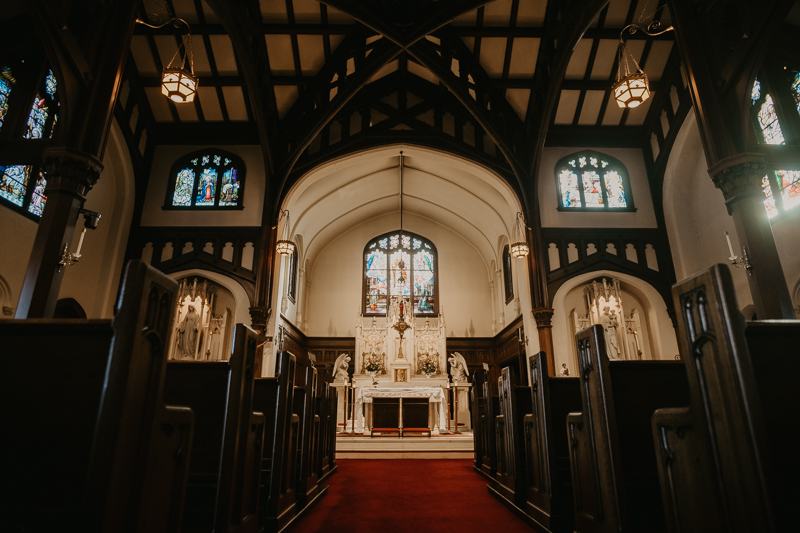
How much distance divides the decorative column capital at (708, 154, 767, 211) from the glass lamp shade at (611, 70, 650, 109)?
1.85 m

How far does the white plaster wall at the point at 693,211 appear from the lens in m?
9.91

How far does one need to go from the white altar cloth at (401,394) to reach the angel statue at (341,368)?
2.03 metres

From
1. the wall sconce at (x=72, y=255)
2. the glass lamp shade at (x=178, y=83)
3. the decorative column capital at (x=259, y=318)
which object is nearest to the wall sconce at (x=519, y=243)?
the decorative column capital at (x=259, y=318)

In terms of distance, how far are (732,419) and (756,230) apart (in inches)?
205

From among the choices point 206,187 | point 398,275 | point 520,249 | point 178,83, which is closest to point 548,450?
point 178,83

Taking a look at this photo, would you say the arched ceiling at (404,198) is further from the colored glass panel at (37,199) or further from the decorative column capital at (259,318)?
the colored glass panel at (37,199)

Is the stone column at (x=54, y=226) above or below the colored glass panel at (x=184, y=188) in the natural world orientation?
below

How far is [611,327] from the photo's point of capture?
428 inches

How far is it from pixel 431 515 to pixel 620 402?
2.12m

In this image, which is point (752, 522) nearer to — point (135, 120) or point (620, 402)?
point (620, 402)

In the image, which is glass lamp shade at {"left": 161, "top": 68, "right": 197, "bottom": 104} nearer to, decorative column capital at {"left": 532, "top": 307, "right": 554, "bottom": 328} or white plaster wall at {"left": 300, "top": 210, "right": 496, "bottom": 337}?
decorative column capital at {"left": 532, "top": 307, "right": 554, "bottom": 328}

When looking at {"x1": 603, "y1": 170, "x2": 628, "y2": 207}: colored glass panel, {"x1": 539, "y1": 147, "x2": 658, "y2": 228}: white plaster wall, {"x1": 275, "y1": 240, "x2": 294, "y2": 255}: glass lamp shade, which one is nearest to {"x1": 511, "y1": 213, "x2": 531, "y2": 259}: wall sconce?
{"x1": 539, "y1": 147, "x2": 658, "y2": 228}: white plaster wall

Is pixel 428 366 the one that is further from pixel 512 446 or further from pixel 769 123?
pixel 769 123

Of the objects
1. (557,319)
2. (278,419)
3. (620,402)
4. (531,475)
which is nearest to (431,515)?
(531,475)
